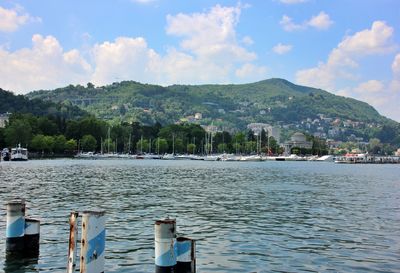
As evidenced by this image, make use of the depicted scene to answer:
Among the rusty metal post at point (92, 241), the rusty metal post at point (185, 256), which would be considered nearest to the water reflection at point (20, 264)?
the rusty metal post at point (92, 241)

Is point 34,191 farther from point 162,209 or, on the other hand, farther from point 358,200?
point 358,200

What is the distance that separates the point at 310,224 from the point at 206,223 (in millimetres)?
7006

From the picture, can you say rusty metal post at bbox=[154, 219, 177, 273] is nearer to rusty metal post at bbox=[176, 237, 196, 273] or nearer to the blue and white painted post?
rusty metal post at bbox=[176, 237, 196, 273]

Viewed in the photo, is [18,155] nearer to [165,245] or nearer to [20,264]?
[20,264]

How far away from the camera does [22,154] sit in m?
163

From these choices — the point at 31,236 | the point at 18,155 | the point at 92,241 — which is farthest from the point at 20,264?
the point at 18,155

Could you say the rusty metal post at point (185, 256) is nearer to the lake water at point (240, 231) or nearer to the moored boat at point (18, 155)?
the lake water at point (240, 231)

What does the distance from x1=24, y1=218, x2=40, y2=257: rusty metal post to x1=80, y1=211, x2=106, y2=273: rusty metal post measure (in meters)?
7.71

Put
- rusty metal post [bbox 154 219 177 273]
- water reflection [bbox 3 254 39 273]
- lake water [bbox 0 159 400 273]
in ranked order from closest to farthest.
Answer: rusty metal post [bbox 154 219 177 273], water reflection [bbox 3 254 39 273], lake water [bbox 0 159 400 273]

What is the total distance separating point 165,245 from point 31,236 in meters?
8.93

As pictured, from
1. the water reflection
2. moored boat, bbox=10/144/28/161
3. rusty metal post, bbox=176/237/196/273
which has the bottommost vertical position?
the water reflection

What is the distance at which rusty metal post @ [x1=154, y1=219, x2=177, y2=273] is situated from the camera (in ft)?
49.1

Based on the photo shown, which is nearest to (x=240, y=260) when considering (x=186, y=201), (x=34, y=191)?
(x=186, y=201)

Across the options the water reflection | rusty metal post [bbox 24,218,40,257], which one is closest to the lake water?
the water reflection
